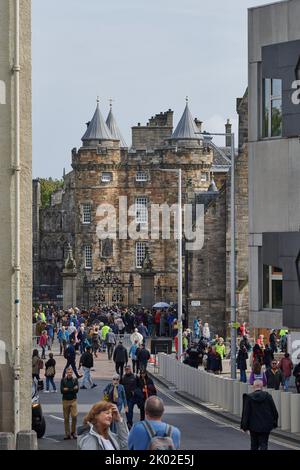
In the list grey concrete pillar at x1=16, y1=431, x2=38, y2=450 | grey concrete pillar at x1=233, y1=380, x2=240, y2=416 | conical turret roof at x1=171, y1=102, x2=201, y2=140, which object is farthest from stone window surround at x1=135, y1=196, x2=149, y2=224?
grey concrete pillar at x1=16, y1=431, x2=38, y2=450

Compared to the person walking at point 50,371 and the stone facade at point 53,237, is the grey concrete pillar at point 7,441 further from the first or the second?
the stone facade at point 53,237

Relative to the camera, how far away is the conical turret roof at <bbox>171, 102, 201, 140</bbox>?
10452 cm

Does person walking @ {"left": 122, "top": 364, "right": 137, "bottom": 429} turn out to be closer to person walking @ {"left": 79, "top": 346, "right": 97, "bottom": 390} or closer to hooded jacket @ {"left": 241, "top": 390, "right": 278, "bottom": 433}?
hooded jacket @ {"left": 241, "top": 390, "right": 278, "bottom": 433}

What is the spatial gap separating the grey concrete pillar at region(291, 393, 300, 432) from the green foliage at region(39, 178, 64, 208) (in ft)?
435

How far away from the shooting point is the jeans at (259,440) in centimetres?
2198

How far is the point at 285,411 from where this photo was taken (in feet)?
101

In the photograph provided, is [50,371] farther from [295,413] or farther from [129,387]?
[295,413]

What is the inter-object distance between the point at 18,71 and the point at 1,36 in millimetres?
760

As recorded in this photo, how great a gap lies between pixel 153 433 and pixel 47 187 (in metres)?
168

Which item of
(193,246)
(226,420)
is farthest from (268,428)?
(193,246)

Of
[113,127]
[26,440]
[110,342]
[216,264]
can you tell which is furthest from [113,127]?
[26,440]

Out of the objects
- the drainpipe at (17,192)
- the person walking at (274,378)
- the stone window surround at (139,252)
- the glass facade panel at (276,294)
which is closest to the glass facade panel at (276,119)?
the glass facade panel at (276,294)

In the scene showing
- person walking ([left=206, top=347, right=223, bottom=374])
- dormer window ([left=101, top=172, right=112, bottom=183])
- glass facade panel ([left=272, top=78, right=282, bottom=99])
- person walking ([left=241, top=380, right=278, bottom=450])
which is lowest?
person walking ([left=206, top=347, right=223, bottom=374])
